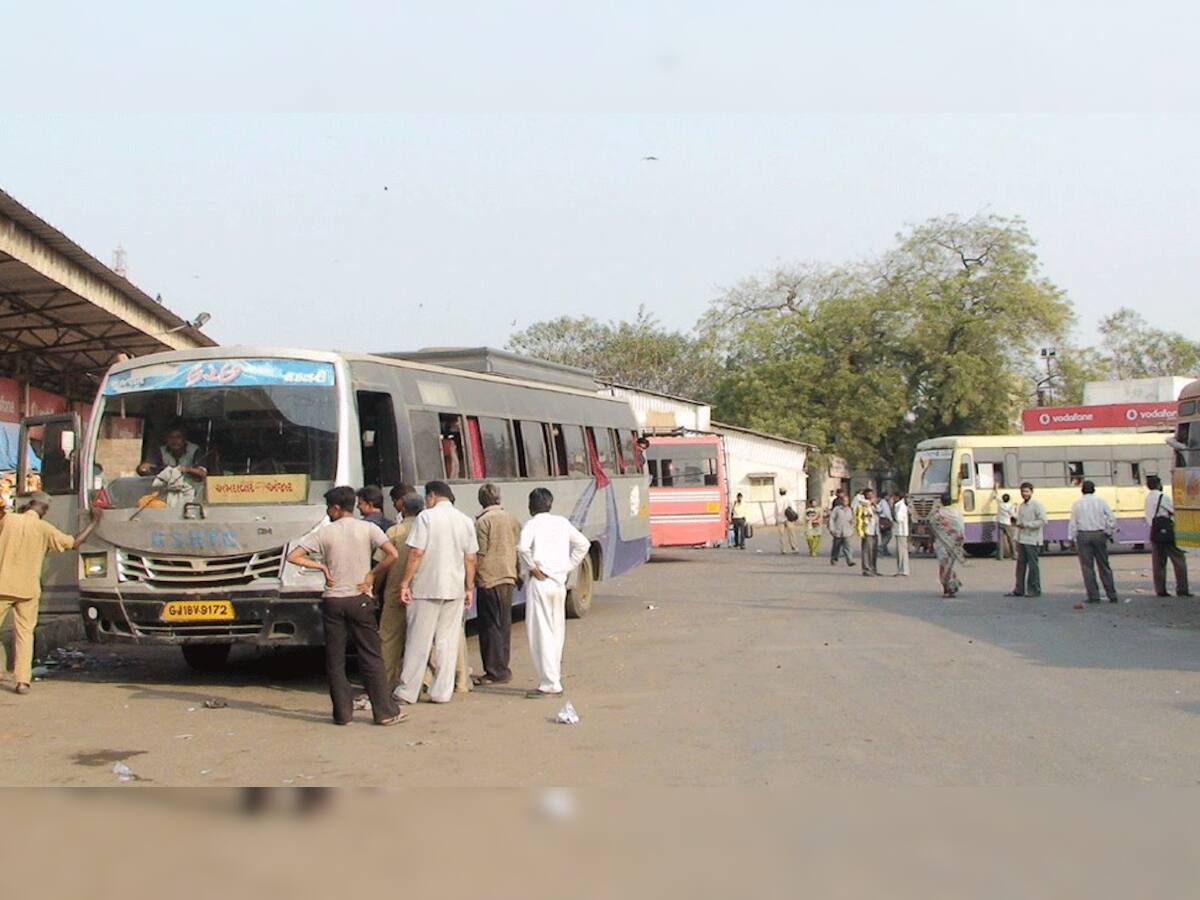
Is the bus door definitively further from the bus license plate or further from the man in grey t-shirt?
the man in grey t-shirt

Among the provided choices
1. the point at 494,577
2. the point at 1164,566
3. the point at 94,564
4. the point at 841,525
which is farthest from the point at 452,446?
the point at 841,525

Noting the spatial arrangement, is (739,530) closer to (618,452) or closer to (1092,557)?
(618,452)

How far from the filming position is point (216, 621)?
9828mm

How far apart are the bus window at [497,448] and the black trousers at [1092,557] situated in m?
8.38

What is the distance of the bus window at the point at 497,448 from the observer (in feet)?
44.1

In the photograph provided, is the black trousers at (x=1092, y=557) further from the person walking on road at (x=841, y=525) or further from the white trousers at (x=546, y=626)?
the white trousers at (x=546, y=626)

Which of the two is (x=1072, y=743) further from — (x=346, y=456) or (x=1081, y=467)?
(x=1081, y=467)

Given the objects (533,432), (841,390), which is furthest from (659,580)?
(841,390)

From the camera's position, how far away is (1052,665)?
1129 cm

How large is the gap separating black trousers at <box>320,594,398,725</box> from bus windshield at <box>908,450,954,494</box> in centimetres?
2390

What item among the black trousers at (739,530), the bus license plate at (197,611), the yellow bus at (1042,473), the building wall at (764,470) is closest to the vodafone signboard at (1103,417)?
the yellow bus at (1042,473)

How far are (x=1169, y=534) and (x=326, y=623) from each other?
13.5m

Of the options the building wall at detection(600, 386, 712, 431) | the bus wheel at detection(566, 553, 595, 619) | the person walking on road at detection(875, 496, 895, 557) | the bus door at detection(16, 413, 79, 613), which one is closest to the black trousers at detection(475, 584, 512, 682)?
Answer: the bus door at detection(16, 413, 79, 613)

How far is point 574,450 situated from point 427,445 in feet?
16.0
